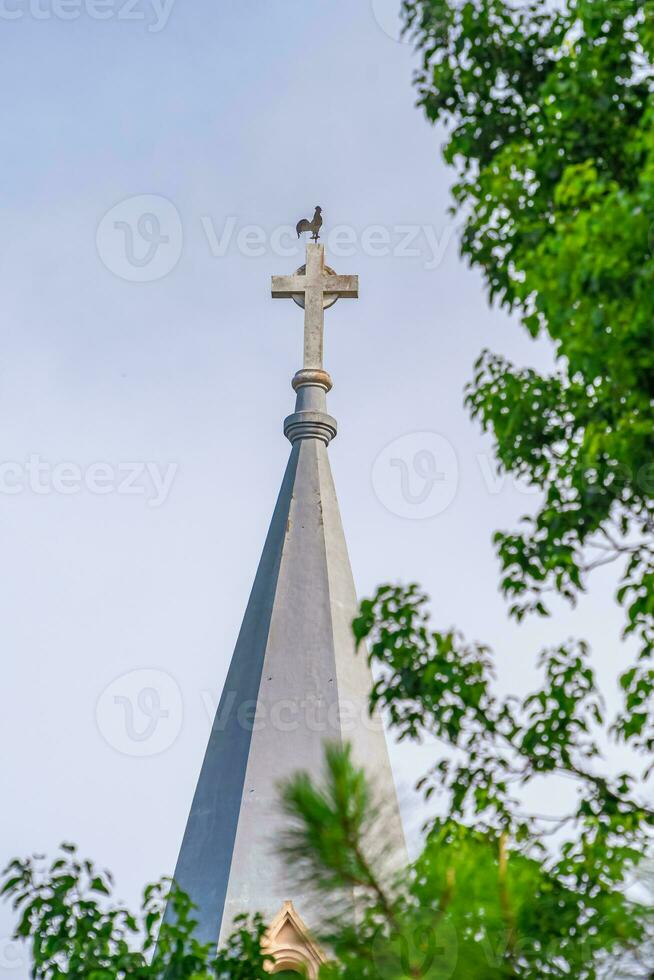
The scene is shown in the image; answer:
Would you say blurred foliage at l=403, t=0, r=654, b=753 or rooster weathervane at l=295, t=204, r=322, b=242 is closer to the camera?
blurred foliage at l=403, t=0, r=654, b=753

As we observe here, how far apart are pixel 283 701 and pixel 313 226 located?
18.3 feet

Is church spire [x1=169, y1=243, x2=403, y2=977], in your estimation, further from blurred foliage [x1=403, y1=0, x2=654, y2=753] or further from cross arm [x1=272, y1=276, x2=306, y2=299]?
blurred foliage [x1=403, y1=0, x2=654, y2=753]

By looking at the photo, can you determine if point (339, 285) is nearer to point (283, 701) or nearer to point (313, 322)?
point (313, 322)

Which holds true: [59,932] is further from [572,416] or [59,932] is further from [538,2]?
[538,2]

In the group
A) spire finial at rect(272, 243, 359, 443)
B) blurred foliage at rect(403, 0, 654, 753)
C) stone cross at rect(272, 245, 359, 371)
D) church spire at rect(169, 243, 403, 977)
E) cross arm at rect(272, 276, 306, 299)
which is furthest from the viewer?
cross arm at rect(272, 276, 306, 299)

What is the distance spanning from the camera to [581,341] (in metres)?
6.19

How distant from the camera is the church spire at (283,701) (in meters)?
12.3

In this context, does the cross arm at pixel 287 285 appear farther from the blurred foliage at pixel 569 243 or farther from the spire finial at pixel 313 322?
the blurred foliage at pixel 569 243

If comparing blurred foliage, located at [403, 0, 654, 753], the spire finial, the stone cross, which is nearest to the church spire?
the spire finial

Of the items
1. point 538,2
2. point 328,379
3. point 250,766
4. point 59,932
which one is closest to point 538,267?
point 538,2

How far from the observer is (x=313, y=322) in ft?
52.2

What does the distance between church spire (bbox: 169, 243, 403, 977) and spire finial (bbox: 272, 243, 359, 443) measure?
2cm

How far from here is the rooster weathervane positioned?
1641cm

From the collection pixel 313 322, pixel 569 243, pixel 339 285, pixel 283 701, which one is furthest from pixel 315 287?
pixel 569 243
